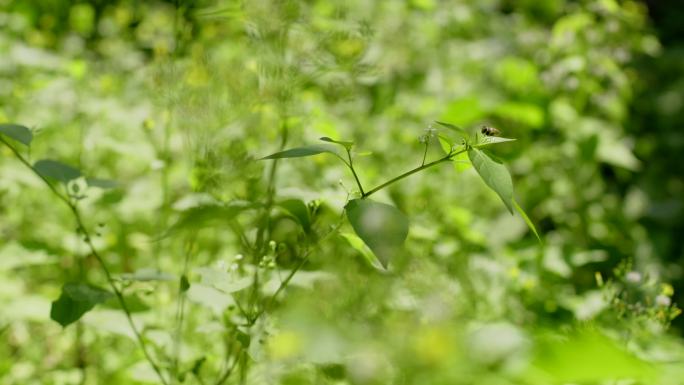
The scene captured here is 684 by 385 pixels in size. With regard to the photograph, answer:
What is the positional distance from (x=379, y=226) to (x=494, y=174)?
0.12 metres

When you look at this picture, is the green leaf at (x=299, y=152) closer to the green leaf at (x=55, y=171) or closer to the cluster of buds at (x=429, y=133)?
the cluster of buds at (x=429, y=133)

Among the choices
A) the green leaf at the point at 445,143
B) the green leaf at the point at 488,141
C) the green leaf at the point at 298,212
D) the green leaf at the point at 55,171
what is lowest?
the green leaf at the point at 55,171

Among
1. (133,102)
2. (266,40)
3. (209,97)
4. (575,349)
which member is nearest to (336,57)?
(266,40)

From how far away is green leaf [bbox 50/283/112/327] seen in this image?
0.90 meters

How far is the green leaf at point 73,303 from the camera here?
2.95ft

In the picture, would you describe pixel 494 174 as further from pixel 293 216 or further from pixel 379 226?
pixel 293 216

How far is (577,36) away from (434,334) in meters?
1.76

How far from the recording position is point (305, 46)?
133 centimetres

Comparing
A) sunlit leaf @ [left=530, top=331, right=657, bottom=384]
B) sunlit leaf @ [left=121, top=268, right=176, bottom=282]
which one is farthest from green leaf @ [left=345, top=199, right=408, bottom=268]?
sunlit leaf @ [left=121, top=268, right=176, bottom=282]

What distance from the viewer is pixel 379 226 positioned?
0.66 meters

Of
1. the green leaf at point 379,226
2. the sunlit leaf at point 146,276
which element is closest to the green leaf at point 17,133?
the sunlit leaf at point 146,276

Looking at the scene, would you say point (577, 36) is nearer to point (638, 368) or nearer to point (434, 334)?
point (434, 334)

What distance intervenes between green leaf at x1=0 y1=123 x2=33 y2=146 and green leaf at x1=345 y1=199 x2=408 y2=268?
0.45m

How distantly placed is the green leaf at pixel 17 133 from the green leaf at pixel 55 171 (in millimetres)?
56
